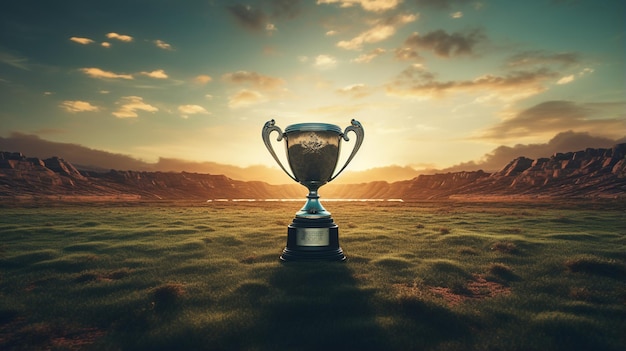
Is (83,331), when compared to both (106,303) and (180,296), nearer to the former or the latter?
(106,303)

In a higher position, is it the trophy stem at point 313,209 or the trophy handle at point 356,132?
the trophy handle at point 356,132

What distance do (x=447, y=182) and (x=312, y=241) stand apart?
681 feet

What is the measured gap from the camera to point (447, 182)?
19875 cm

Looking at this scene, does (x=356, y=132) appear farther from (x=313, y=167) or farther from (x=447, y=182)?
(x=447, y=182)

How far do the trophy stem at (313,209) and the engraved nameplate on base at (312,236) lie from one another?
0.26 metres

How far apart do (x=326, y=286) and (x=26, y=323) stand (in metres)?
3.73

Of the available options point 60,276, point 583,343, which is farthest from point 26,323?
point 583,343

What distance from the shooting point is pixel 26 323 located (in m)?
4.04

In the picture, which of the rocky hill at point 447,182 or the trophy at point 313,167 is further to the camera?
the rocky hill at point 447,182

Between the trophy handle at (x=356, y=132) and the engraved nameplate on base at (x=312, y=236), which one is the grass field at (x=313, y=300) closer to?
the engraved nameplate on base at (x=312, y=236)

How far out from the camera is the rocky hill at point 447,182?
5064 inches

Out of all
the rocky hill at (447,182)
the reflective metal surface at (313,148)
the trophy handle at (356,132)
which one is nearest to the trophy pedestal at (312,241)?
the reflective metal surface at (313,148)

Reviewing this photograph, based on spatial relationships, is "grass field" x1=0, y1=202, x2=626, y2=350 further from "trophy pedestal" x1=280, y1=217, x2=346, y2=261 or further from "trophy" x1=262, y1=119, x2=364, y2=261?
"trophy" x1=262, y1=119, x2=364, y2=261

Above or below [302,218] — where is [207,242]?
below
